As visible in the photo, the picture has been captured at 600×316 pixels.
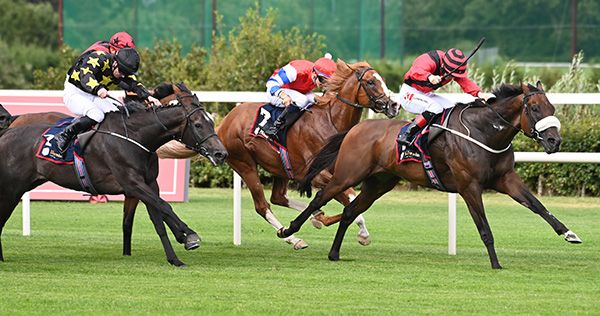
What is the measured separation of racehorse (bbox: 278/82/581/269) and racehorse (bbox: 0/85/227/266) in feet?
4.13

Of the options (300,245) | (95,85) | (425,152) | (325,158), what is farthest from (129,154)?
(425,152)

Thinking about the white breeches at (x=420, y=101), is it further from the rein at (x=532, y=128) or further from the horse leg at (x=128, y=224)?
the horse leg at (x=128, y=224)

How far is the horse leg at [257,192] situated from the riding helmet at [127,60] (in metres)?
Answer: 1.99

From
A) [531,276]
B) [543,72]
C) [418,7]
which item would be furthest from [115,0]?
[531,276]

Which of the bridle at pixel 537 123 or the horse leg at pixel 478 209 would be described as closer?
the bridle at pixel 537 123

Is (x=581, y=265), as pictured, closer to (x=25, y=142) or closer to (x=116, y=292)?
(x=116, y=292)

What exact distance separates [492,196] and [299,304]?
9335 millimetres

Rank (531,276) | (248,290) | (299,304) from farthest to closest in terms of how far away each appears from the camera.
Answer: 1. (531,276)
2. (248,290)
3. (299,304)

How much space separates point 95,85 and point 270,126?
2021 mm

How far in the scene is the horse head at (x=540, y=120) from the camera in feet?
30.0

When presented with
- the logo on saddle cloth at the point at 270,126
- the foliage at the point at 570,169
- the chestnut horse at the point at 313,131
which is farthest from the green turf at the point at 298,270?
the foliage at the point at 570,169

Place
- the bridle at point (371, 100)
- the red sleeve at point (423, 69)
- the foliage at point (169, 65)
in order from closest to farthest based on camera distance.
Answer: the red sleeve at point (423, 69), the bridle at point (371, 100), the foliage at point (169, 65)

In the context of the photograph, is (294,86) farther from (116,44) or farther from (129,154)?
(129,154)

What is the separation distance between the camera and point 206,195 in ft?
54.5
